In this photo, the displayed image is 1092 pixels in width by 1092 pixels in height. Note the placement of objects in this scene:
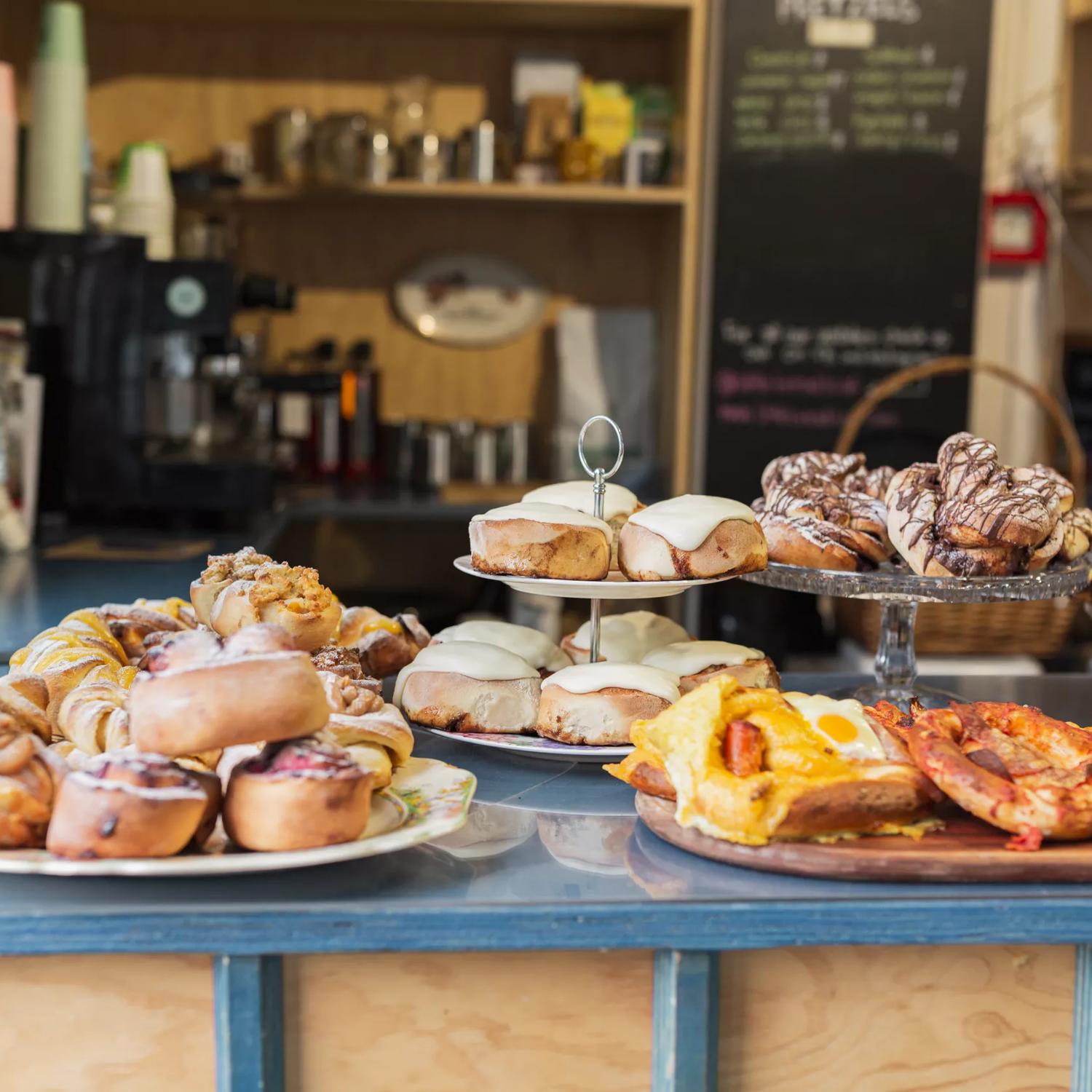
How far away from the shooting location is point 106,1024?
79cm

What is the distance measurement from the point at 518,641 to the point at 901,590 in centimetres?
33

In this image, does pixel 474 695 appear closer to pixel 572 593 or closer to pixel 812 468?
pixel 572 593

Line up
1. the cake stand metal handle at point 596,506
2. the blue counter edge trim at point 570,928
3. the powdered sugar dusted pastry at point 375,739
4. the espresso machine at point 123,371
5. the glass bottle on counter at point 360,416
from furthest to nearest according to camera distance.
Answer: the glass bottle on counter at point 360,416 < the espresso machine at point 123,371 < the cake stand metal handle at point 596,506 < the powdered sugar dusted pastry at point 375,739 < the blue counter edge trim at point 570,928

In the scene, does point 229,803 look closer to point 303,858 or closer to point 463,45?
point 303,858

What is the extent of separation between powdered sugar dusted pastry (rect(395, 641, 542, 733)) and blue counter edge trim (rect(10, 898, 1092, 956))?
1.04 ft

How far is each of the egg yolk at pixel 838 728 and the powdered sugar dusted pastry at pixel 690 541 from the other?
0.23m

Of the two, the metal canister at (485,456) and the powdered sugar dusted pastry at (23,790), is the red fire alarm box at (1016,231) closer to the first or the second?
the metal canister at (485,456)

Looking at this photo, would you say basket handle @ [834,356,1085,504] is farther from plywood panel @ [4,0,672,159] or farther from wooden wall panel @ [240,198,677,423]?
plywood panel @ [4,0,672,159]

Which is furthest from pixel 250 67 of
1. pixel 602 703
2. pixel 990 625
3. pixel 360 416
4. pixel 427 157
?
pixel 602 703

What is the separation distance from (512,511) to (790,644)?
232 cm

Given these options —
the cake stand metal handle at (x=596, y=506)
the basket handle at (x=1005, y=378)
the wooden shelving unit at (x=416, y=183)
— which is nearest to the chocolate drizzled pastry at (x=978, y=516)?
the cake stand metal handle at (x=596, y=506)

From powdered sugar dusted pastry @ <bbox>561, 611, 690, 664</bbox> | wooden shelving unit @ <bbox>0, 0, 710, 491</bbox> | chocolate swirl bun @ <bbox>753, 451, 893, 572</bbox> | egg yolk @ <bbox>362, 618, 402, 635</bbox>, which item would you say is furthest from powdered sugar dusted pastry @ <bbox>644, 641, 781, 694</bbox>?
wooden shelving unit @ <bbox>0, 0, 710, 491</bbox>

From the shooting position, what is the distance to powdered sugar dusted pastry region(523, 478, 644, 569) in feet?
4.00

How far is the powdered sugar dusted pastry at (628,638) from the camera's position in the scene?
3.93ft
